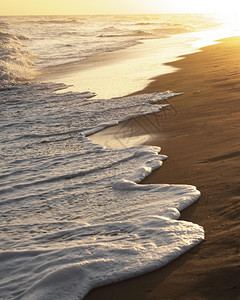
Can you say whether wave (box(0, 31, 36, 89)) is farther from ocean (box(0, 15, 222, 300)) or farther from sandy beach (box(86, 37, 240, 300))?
sandy beach (box(86, 37, 240, 300))

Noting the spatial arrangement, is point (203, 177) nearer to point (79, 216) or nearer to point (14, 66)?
point (79, 216)

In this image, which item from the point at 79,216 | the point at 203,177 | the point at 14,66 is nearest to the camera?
the point at 79,216

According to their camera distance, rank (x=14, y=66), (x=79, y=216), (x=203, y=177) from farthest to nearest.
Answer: (x=14, y=66) < (x=203, y=177) < (x=79, y=216)

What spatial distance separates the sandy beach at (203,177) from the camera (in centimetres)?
217

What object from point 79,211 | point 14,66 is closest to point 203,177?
point 79,211

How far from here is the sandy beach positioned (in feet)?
7.11

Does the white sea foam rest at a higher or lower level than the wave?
lower

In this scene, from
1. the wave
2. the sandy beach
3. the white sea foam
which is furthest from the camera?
the wave

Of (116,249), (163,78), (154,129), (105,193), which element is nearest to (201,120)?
(154,129)

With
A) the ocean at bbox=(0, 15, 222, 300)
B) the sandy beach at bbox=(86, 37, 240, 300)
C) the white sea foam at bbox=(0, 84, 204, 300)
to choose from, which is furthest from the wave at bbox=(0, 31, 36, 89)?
the white sea foam at bbox=(0, 84, 204, 300)

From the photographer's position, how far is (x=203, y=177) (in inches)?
141

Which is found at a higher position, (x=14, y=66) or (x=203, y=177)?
(x=14, y=66)

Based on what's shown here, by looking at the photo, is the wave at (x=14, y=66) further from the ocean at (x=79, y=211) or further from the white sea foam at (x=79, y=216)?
the white sea foam at (x=79, y=216)

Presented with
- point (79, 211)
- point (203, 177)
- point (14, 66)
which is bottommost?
point (79, 211)
